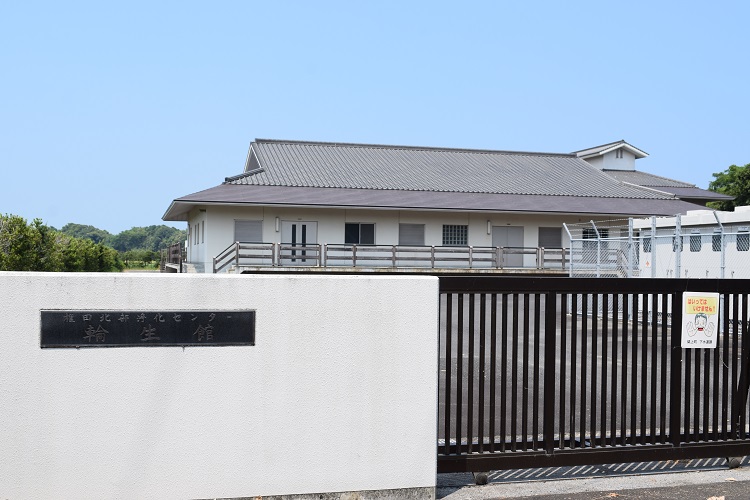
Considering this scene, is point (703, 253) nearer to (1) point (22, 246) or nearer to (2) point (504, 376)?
(2) point (504, 376)

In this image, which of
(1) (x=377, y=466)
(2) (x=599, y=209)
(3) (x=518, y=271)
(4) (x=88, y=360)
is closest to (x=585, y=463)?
(1) (x=377, y=466)

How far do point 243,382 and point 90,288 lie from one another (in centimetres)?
123

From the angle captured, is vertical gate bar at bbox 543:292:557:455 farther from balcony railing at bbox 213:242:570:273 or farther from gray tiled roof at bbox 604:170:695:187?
gray tiled roof at bbox 604:170:695:187

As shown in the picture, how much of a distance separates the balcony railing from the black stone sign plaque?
2392 cm

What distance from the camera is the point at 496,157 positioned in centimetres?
4400

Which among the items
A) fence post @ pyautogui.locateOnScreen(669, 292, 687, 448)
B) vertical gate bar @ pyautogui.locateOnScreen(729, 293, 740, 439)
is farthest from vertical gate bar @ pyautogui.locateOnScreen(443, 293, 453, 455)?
vertical gate bar @ pyautogui.locateOnScreen(729, 293, 740, 439)

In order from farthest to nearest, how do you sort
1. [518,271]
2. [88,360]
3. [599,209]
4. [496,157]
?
[496,157]
[599,209]
[518,271]
[88,360]

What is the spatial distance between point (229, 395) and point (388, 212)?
28.5 meters

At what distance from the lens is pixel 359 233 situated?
109ft

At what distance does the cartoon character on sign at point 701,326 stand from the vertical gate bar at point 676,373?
0.35 feet

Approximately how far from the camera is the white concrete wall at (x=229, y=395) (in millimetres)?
4895

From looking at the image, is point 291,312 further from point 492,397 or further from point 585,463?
point 585,463

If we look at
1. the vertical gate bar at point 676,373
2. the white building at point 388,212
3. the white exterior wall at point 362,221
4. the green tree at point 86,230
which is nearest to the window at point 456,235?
the white building at point 388,212

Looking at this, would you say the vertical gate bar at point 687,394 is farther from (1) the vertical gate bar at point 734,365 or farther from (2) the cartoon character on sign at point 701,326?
(1) the vertical gate bar at point 734,365
